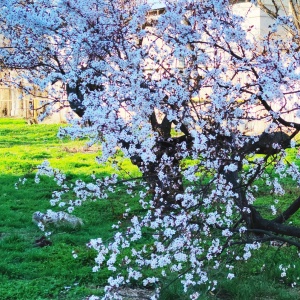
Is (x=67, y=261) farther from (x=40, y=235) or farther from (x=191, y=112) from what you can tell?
(x=191, y=112)

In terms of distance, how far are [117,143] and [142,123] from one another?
0.84 feet

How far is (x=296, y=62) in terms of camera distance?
4352mm

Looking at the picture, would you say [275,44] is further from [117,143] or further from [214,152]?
[117,143]

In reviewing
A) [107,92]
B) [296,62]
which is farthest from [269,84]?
[107,92]

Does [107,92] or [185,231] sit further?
[107,92]

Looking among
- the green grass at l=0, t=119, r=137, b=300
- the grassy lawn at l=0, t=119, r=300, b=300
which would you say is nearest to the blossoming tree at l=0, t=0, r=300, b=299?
the grassy lawn at l=0, t=119, r=300, b=300

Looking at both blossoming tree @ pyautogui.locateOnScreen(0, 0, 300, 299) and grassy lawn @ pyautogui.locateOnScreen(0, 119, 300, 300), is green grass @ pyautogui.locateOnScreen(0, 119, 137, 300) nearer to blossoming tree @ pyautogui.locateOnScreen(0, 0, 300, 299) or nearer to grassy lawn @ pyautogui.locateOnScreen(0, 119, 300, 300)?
grassy lawn @ pyautogui.locateOnScreen(0, 119, 300, 300)

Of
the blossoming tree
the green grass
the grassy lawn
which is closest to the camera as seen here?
the blossoming tree

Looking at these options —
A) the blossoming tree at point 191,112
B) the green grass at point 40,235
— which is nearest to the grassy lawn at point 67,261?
the green grass at point 40,235

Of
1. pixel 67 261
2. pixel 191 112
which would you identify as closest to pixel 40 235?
pixel 67 261

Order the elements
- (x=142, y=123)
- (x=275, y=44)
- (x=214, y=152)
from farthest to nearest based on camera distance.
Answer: (x=275, y=44) < (x=142, y=123) < (x=214, y=152)

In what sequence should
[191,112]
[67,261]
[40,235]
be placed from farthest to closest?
[40,235]
[67,261]
[191,112]

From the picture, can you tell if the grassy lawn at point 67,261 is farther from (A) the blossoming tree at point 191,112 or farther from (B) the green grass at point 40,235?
(A) the blossoming tree at point 191,112

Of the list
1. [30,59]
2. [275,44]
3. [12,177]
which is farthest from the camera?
[12,177]
